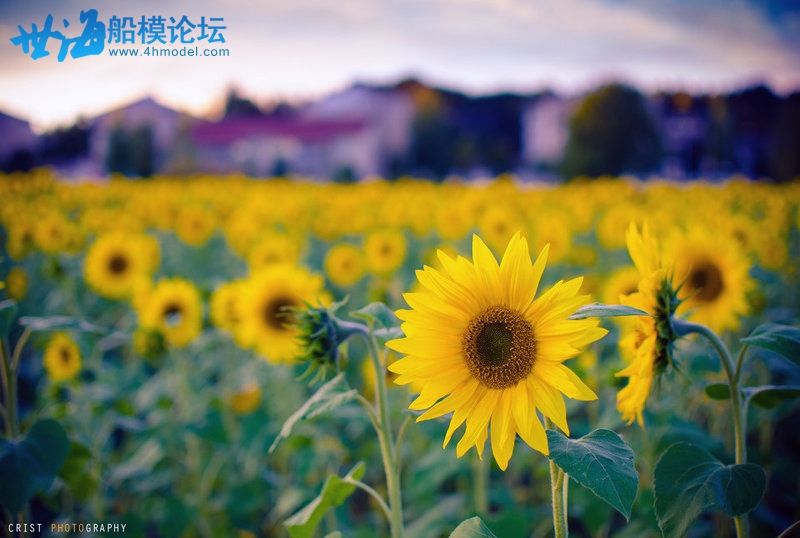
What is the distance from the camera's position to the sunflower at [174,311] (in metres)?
2.79

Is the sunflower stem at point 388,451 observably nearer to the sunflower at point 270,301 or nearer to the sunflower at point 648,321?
the sunflower at point 648,321

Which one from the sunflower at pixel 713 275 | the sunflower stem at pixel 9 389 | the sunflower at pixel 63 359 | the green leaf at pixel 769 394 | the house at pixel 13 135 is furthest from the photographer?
the house at pixel 13 135

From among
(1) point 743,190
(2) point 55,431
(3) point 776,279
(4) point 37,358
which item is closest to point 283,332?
(2) point 55,431

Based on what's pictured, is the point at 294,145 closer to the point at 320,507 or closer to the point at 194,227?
the point at 194,227

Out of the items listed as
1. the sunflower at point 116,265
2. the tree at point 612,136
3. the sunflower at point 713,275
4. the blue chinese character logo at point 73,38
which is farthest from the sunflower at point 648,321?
the tree at point 612,136

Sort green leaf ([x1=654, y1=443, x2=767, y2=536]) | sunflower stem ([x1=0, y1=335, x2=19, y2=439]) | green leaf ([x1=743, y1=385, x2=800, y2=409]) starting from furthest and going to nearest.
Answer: sunflower stem ([x1=0, y1=335, x2=19, y2=439]) → green leaf ([x1=743, y1=385, x2=800, y2=409]) → green leaf ([x1=654, y1=443, x2=767, y2=536])

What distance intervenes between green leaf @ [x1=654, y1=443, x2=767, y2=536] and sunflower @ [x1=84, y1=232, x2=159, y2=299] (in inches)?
134

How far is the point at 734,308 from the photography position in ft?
5.84

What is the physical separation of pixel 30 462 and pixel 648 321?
1.50m

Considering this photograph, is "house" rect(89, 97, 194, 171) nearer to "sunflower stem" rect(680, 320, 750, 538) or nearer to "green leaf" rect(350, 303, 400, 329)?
"green leaf" rect(350, 303, 400, 329)

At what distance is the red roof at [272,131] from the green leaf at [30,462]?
2587cm

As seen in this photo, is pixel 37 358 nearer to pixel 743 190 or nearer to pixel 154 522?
pixel 154 522

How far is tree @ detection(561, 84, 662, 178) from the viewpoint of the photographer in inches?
941

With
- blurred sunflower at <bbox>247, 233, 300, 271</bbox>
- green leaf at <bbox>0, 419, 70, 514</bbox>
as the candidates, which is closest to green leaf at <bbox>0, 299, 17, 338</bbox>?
green leaf at <bbox>0, 419, 70, 514</bbox>
